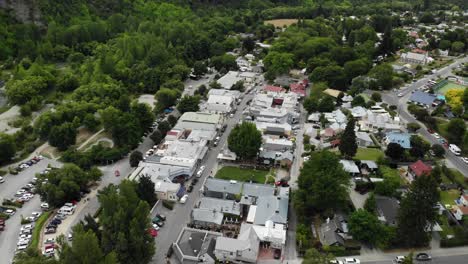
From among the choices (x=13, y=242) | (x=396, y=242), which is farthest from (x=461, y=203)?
(x=13, y=242)

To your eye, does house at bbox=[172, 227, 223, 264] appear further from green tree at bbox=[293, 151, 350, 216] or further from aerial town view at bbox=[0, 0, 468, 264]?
green tree at bbox=[293, 151, 350, 216]

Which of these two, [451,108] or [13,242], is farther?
[451,108]

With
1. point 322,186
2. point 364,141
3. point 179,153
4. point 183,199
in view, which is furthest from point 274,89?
point 322,186

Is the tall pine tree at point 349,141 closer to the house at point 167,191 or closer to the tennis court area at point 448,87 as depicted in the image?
the house at point 167,191

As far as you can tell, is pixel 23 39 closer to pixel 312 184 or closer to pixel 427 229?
pixel 312 184

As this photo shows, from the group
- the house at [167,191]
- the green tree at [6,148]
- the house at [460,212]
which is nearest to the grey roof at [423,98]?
the house at [460,212]

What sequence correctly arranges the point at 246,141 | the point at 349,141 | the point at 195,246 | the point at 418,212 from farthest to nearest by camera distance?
the point at 246,141, the point at 349,141, the point at 195,246, the point at 418,212

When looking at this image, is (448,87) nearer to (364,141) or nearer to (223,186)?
(364,141)
